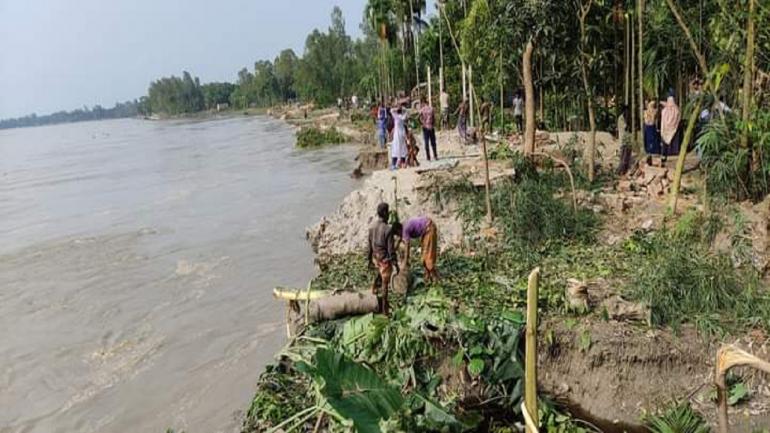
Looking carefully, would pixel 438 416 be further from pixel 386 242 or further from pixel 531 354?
pixel 386 242

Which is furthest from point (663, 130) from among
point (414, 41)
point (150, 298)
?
point (414, 41)

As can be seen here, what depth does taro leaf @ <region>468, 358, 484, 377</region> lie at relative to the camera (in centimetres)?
593

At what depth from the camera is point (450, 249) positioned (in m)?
9.91

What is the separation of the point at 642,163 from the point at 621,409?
21.2 feet

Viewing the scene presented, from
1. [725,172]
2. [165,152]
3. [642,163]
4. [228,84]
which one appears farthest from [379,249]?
[228,84]

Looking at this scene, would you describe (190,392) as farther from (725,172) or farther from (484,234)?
(725,172)

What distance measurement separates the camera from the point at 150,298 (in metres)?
11.6

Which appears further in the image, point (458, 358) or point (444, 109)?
point (444, 109)

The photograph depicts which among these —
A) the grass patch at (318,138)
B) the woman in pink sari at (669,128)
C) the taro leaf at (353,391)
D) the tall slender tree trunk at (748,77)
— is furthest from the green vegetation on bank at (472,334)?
the grass patch at (318,138)

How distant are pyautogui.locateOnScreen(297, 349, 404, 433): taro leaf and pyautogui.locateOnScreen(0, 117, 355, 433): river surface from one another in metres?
3.00

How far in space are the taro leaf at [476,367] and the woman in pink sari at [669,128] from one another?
7.10m

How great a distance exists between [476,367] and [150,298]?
785 cm

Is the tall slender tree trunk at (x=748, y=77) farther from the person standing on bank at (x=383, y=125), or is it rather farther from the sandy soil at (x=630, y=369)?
the person standing on bank at (x=383, y=125)

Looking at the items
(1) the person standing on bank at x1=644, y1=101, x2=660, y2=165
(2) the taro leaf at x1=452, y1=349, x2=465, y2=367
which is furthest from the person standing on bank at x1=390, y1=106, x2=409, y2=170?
(2) the taro leaf at x1=452, y1=349, x2=465, y2=367
